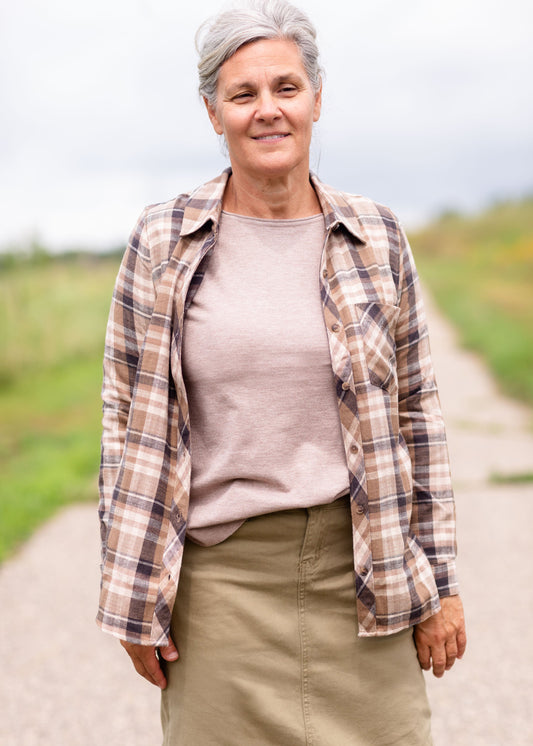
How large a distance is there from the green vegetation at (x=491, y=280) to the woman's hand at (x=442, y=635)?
29.1 feet

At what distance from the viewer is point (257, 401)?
6.51ft

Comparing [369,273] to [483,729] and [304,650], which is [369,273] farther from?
[483,729]

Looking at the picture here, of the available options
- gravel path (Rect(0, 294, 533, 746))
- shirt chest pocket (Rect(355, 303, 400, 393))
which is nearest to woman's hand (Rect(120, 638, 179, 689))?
shirt chest pocket (Rect(355, 303, 400, 393))

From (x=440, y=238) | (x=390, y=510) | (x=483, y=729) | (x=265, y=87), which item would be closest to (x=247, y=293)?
(x=265, y=87)

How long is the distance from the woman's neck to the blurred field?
4.41m

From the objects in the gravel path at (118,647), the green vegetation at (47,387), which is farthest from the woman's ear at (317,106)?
the green vegetation at (47,387)

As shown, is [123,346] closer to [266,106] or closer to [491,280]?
[266,106]

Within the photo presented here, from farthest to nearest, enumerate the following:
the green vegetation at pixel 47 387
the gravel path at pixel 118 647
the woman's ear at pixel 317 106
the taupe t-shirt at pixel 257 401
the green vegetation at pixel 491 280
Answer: the green vegetation at pixel 491 280 < the green vegetation at pixel 47 387 < the gravel path at pixel 118 647 < the woman's ear at pixel 317 106 < the taupe t-shirt at pixel 257 401

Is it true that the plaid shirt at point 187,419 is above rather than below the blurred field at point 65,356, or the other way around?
above

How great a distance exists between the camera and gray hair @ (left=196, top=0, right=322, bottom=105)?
2.02m

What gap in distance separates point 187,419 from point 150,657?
1.84ft

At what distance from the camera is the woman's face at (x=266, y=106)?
202 centimetres

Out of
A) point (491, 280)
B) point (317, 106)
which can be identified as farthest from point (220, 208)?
point (491, 280)

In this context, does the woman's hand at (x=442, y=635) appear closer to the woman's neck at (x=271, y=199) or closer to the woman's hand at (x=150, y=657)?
the woman's hand at (x=150, y=657)
